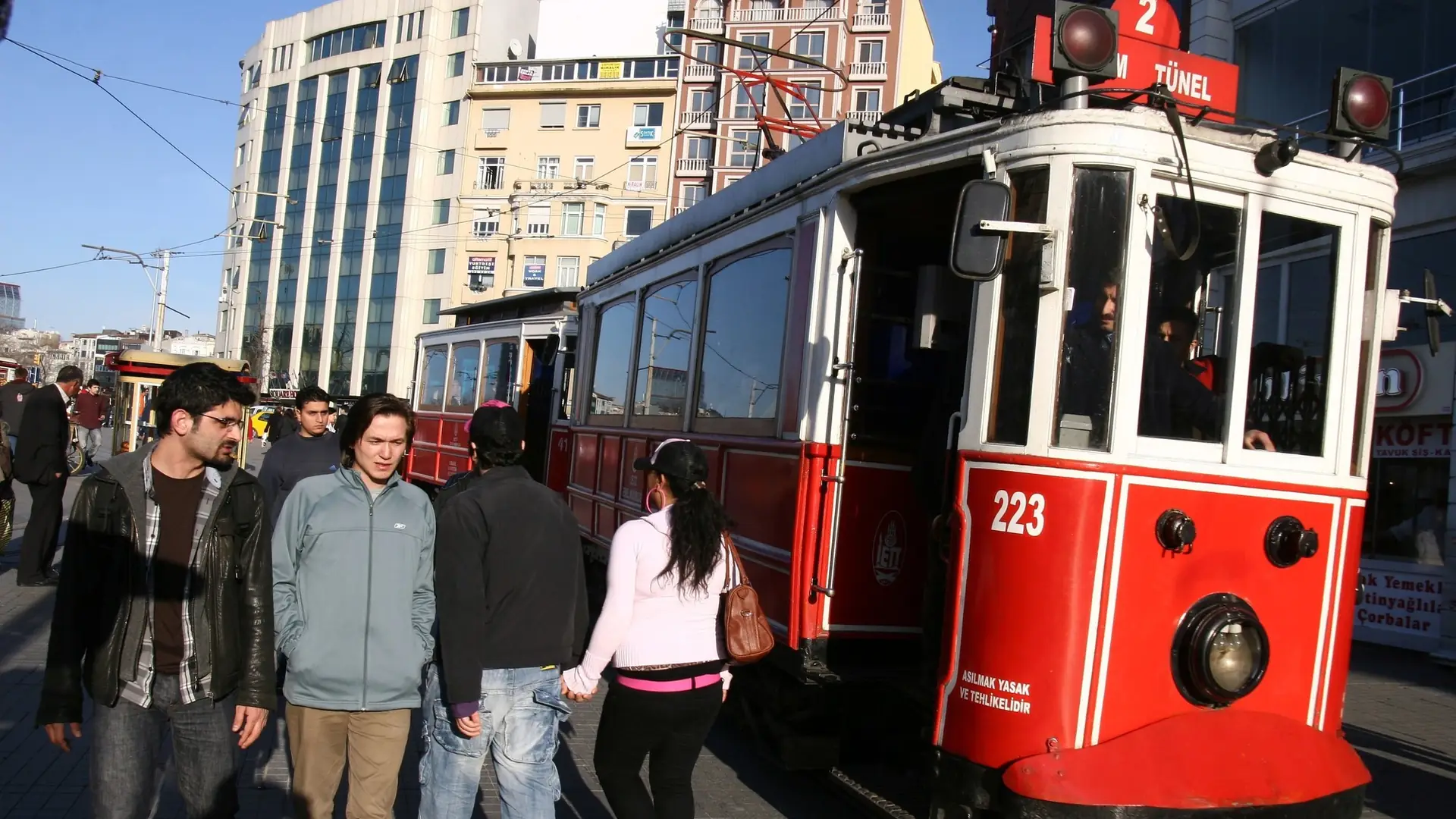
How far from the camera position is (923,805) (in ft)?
17.9

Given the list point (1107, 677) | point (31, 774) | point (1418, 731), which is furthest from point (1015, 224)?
point (1418, 731)

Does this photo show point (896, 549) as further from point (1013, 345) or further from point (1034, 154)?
point (1034, 154)

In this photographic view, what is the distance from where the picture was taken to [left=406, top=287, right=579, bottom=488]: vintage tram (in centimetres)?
1298

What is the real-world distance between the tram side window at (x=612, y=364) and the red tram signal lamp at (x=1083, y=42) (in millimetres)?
4928

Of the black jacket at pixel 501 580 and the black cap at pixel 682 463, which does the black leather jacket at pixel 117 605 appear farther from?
the black cap at pixel 682 463

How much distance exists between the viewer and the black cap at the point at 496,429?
388 centimetres

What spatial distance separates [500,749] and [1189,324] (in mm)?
3040

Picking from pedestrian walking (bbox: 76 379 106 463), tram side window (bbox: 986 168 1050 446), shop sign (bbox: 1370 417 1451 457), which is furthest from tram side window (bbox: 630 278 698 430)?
pedestrian walking (bbox: 76 379 106 463)

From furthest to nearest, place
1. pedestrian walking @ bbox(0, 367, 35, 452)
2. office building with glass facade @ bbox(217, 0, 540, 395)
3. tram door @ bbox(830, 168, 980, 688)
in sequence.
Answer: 1. office building with glass facade @ bbox(217, 0, 540, 395)
2. pedestrian walking @ bbox(0, 367, 35, 452)
3. tram door @ bbox(830, 168, 980, 688)

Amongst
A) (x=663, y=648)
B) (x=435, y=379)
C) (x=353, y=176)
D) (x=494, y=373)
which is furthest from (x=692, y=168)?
(x=663, y=648)

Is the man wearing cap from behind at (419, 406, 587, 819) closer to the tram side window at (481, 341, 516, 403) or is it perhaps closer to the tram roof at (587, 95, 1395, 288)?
the tram roof at (587, 95, 1395, 288)

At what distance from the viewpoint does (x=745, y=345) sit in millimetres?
6422

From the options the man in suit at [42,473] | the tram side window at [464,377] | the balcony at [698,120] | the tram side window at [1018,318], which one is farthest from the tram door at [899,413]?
the balcony at [698,120]

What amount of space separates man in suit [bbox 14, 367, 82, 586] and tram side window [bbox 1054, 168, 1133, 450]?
9.05 meters
